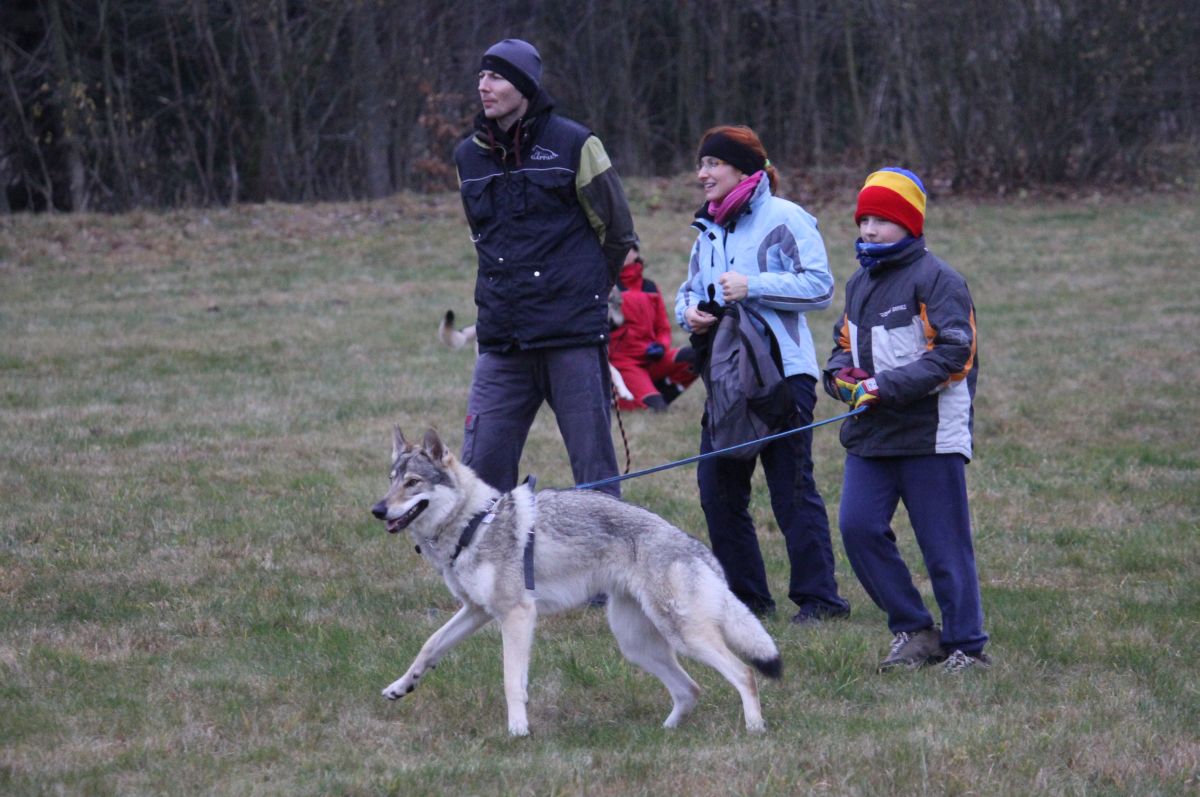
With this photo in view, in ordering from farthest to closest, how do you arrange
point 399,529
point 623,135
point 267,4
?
point 623,135 < point 267,4 < point 399,529

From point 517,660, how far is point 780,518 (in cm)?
181

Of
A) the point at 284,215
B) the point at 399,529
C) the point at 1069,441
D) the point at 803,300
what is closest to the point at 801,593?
the point at 803,300

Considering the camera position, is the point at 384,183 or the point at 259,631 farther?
the point at 384,183

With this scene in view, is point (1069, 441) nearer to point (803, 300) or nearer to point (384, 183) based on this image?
point (803, 300)

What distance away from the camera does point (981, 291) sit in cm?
1748

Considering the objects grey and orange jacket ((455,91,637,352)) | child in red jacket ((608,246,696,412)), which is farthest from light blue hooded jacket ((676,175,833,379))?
child in red jacket ((608,246,696,412))

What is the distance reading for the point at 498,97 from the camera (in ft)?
19.2

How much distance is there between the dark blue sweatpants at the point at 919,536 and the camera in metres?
5.32

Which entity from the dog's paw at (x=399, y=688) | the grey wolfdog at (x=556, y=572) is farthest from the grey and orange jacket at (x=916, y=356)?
the dog's paw at (x=399, y=688)

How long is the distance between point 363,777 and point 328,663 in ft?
4.24

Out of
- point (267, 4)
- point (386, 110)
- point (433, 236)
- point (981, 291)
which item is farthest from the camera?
point (386, 110)

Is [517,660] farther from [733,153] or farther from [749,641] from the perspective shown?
[733,153]

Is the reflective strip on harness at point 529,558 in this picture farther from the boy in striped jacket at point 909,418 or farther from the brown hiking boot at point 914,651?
the brown hiking boot at point 914,651

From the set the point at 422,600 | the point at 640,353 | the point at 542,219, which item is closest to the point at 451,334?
the point at 640,353
